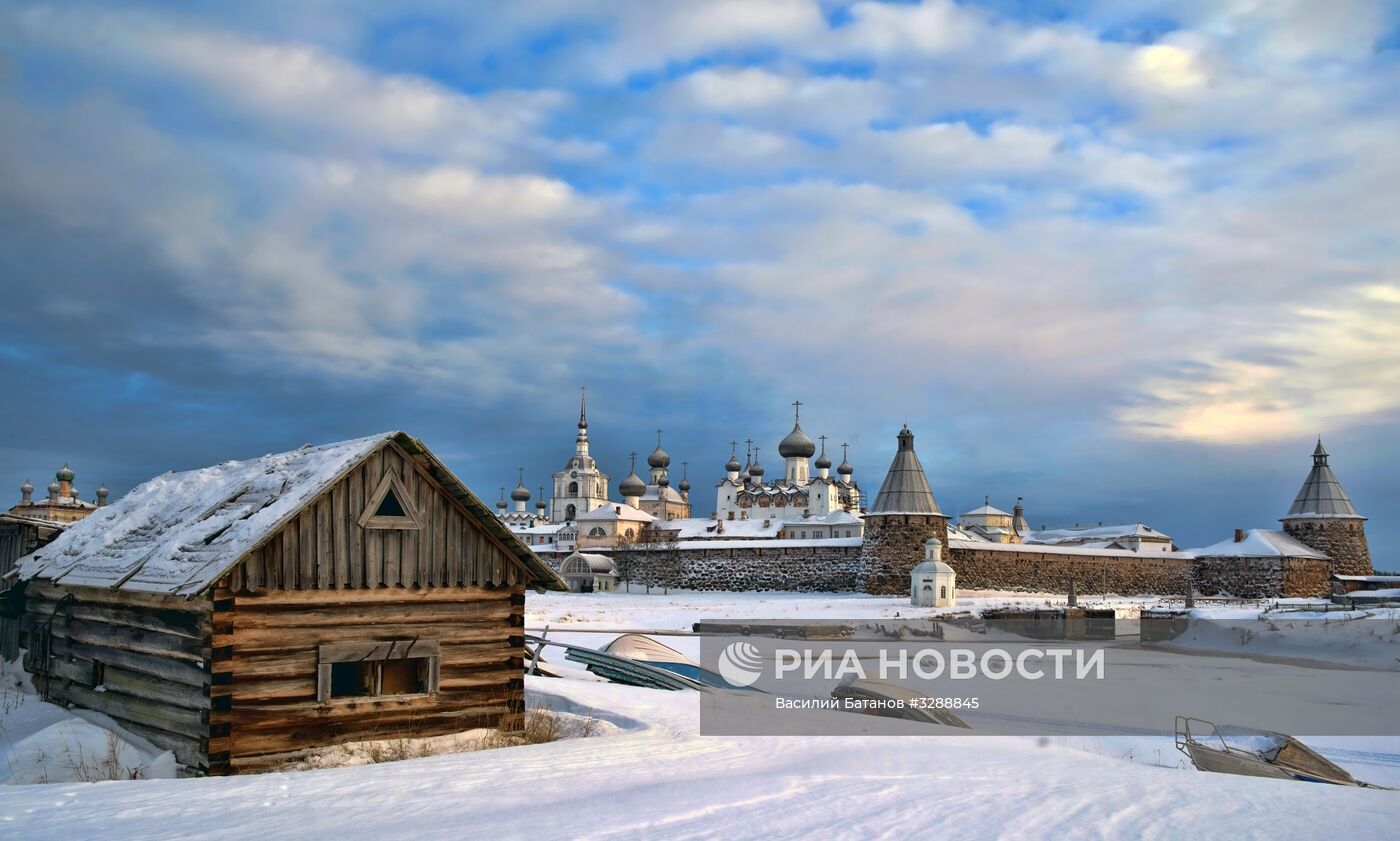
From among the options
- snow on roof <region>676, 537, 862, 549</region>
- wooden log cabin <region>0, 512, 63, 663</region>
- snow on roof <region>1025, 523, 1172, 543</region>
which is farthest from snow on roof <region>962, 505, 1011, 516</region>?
wooden log cabin <region>0, 512, 63, 663</region>

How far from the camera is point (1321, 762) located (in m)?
12.1

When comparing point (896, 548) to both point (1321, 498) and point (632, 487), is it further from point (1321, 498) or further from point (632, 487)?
point (632, 487)

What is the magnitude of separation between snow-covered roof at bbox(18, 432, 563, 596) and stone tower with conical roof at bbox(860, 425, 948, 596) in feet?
127

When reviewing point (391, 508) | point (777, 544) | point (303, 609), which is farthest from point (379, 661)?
point (777, 544)

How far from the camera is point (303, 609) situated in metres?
9.96

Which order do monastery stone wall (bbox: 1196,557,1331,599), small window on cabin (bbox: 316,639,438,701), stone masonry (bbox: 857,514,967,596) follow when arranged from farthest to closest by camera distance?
monastery stone wall (bbox: 1196,557,1331,599), stone masonry (bbox: 857,514,967,596), small window on cabin (bbox: 316,639,438,701)

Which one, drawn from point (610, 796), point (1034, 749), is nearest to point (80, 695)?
point (610, 796)

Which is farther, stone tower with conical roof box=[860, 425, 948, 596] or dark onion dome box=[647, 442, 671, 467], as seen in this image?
dark onion dome box=[647, 442, 671, 467]

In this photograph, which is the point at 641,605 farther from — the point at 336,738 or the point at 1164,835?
the point at 1164,835

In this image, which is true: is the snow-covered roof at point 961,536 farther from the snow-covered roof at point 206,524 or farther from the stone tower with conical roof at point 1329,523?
the snow-covered roof at point 206,524

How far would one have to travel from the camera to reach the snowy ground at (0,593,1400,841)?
6027 millimetres

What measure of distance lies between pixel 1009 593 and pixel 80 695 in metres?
44.9

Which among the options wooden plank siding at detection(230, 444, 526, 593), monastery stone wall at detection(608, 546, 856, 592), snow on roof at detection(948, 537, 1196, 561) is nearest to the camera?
wooden plank siding at detection(230, 444, 526, 593)

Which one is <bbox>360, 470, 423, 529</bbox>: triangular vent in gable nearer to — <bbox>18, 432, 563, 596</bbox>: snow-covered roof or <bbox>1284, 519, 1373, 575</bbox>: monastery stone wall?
<bbox>18, 432, 563, 596</bbox>: snow-covered roof
